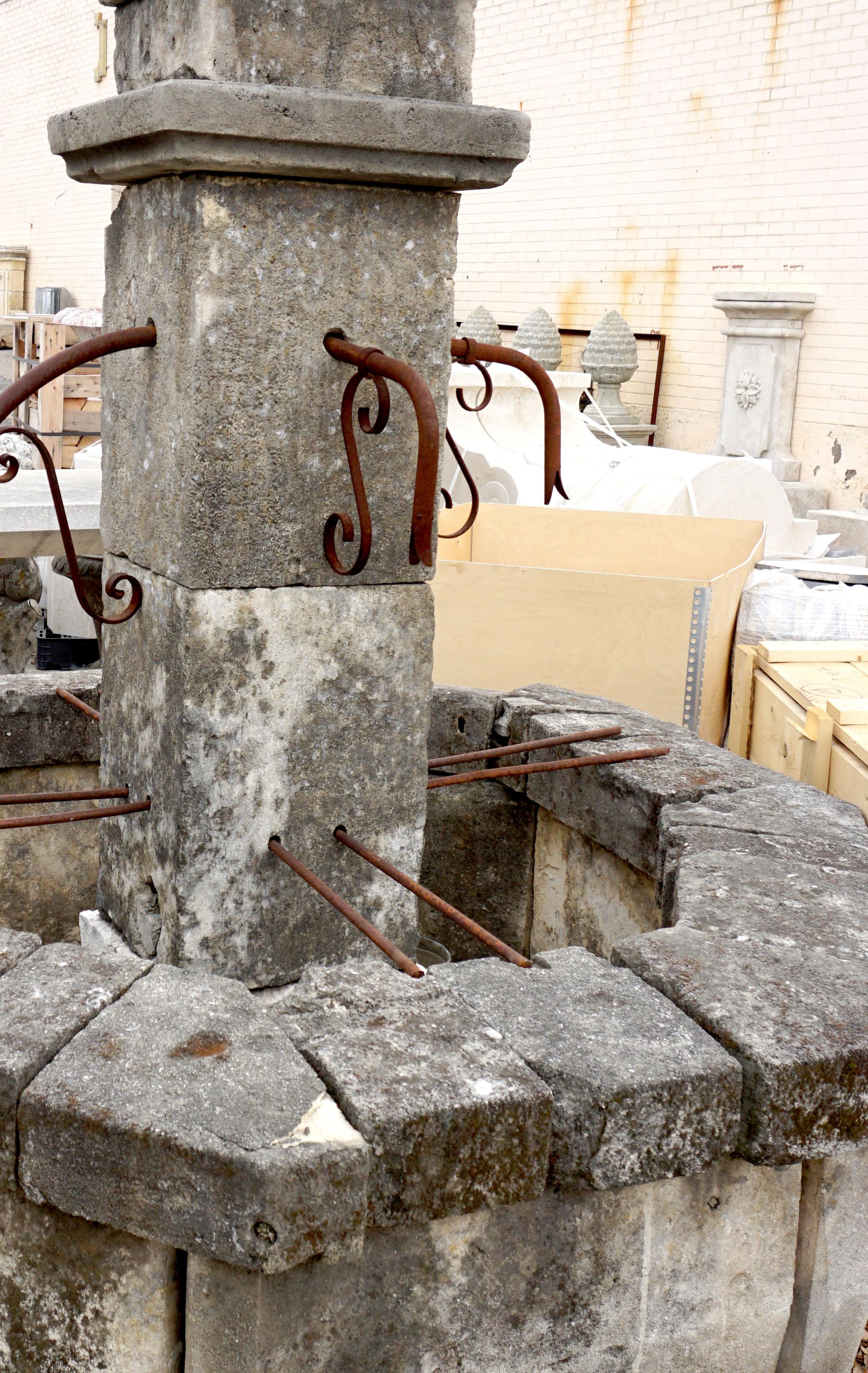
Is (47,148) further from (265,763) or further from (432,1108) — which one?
(432,1108)

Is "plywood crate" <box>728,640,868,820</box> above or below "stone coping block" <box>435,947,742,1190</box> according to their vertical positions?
above

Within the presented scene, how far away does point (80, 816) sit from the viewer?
238 cm

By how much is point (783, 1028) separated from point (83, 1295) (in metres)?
1.06

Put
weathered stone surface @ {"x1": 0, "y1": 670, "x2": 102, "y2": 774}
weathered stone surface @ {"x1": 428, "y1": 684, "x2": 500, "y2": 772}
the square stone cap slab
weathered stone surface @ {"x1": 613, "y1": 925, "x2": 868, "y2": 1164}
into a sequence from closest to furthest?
1. weathered stone surface @ {"x1": 613, "y1": 925, "x2": 868, "y2": 1164}
2. the square stone cap slab
3. weathered stone surface @ {"x1": 0, "y1": 670, "x2": 102, "y2": 774}
4. weathered stone surface @ {"x1": 428, "y1": 684, "x2": 500, "y2": 772}

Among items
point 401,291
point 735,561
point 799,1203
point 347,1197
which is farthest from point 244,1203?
point 735,561

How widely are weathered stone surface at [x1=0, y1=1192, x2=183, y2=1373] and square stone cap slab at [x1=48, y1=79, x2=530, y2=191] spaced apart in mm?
1577

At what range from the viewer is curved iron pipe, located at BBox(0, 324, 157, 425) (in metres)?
2.04

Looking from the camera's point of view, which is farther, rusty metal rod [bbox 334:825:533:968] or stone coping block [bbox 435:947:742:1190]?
rusty metal rod [bbox 334:825:533:968]

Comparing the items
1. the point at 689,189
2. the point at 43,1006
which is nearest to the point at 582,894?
the point at 43,1006

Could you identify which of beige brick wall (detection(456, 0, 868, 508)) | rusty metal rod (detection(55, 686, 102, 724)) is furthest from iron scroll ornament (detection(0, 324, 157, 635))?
beige brick wall (detection(456, 0, 868, 508))

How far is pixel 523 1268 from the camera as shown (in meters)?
1.84

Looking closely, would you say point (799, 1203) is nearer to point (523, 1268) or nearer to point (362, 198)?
point (523, 1268)

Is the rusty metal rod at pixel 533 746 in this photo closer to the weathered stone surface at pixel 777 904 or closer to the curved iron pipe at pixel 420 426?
the weathered stone surface at pixel 777 904

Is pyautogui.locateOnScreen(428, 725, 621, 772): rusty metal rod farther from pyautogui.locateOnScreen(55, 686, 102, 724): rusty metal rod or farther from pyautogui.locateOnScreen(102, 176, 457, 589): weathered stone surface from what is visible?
pyautogui.locateOnScreen(55, 686, 102, 724): rusty metal rod
